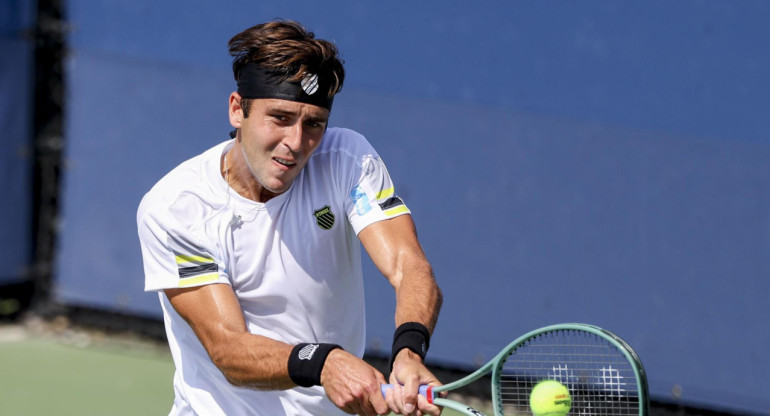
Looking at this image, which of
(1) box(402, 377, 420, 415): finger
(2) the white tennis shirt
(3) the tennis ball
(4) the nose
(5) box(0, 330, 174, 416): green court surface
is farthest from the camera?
(5) box(0, 330, 174, 416): green court surface

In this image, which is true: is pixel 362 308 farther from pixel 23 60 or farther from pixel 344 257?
pixel 23 60

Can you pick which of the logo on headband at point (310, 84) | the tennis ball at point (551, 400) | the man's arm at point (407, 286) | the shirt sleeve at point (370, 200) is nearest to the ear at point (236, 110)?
the logo on headband at point (310, 84)

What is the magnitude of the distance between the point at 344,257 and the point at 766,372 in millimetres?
2618

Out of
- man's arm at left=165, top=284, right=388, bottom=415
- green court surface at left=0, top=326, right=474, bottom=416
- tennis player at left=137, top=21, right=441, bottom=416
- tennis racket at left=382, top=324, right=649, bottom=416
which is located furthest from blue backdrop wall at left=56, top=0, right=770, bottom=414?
man's arm at left=165, top=284, right=388, bottom=415

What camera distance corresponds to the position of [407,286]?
3029mm

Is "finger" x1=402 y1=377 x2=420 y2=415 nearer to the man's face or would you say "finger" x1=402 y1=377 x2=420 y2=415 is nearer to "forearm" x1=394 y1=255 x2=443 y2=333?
"forearm" x1=394 y1=255 x2=443 y2=333

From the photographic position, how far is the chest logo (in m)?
3.27

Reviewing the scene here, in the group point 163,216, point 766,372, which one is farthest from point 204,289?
point 766,372

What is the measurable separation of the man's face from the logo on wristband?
576 millimetres

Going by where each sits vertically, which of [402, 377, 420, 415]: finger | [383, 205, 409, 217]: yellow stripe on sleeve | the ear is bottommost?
[402, 377, 420, 415]: finger

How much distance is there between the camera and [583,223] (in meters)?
5.37

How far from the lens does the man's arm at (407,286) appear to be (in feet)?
8.82

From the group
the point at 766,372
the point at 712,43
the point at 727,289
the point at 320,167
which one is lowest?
the point at 766,372

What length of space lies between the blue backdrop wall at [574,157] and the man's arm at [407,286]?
2.32 metres
